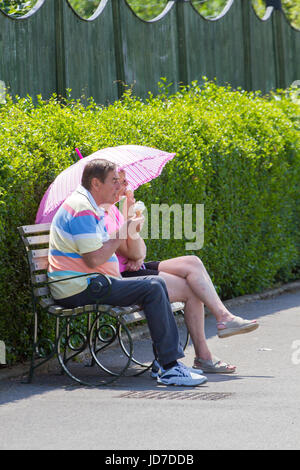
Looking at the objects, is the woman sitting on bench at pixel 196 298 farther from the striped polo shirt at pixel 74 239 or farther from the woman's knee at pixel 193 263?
the striped polo shirt at pixel 74 239

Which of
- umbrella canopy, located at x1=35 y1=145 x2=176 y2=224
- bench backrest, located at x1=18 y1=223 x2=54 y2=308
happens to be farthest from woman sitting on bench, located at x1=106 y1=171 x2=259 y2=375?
bench backrest, located at x1=18 y1=223 x2=54 y2=308

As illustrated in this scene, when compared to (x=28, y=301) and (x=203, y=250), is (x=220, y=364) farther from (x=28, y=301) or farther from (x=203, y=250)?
(x=203, y=250)

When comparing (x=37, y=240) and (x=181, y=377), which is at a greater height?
(x=37, y=240)

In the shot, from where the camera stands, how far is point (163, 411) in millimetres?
5312

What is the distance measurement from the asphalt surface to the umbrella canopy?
3.90 ft

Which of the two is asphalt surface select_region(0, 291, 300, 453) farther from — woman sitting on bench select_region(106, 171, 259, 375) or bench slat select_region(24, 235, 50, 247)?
bench slat select_region(24, 235, 50, 247)

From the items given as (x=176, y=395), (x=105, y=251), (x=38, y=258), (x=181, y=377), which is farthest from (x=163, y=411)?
(x=38, y=258)

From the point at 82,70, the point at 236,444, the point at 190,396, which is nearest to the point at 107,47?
the point at 82,70

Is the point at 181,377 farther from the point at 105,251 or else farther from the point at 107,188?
the point at 107,188

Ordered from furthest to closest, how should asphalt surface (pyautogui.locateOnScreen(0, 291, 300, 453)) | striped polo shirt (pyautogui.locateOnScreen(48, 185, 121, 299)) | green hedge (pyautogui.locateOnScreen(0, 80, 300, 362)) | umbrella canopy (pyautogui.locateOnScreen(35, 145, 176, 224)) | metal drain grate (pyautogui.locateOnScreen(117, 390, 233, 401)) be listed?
1. green hedge (pyautogui.locateOnScreen(0, 80, 300, 362))
2. umbrella canopy (pyautogui.locateOnScreen(35, 145, 176, 224))
3. striped polo shirt (pyautogui.locateOnScreen(48, 185, 121, 299))
4. metal drain grate (pyautogui.locateOnScreen(117, 390, 233, 401))
5. asphalt surface (pyautogui.locateOnScreen(0, 291, 300, 453))

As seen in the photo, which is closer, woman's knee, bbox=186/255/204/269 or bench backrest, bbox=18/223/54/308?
bench backrest, bbox=18/223/54/308

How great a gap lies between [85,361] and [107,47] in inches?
183

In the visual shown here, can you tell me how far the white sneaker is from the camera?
19.8ft

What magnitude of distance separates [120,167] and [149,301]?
1.01m
